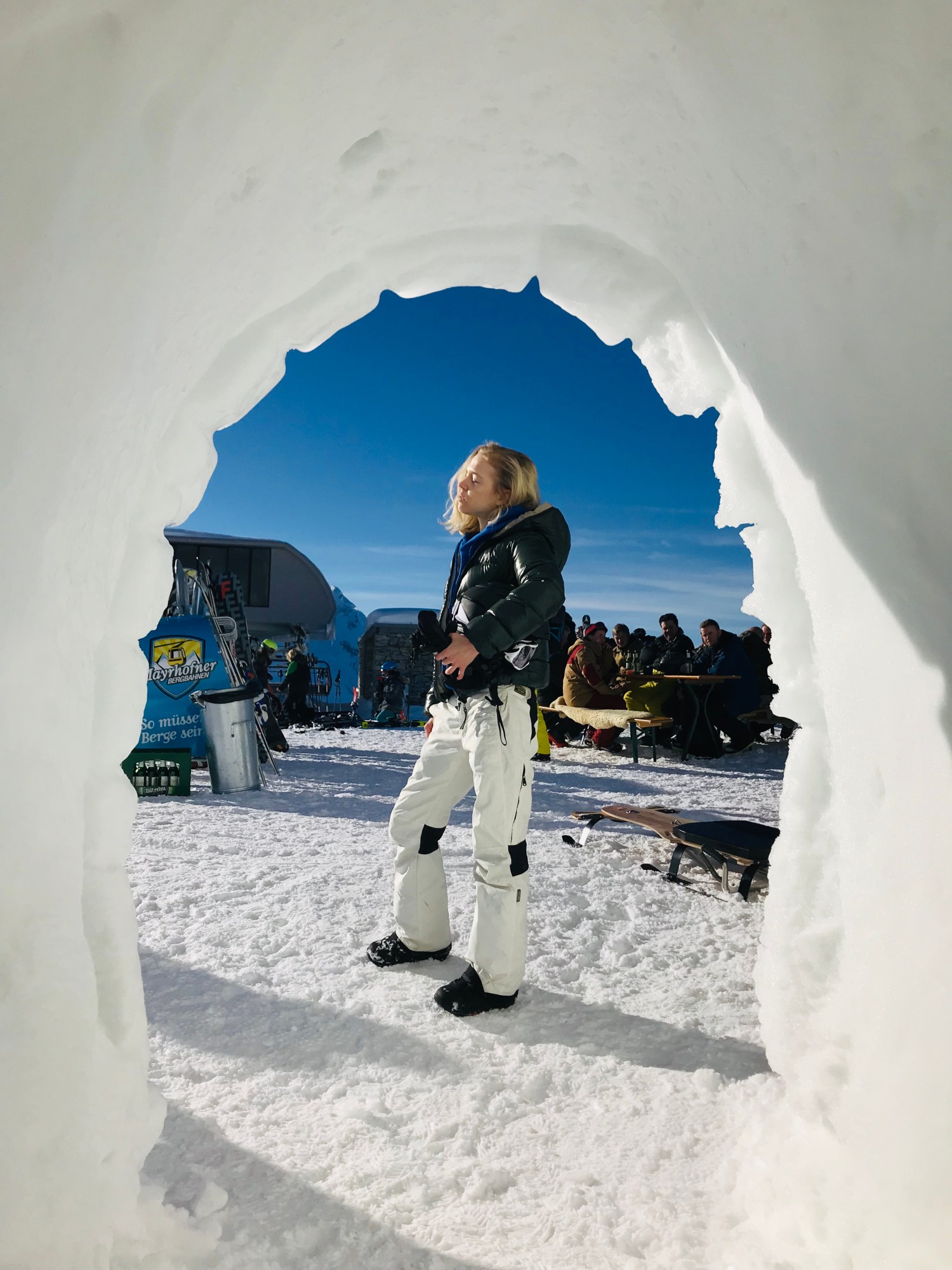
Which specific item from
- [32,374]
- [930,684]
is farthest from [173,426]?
[930,684]

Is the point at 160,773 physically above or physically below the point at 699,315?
below

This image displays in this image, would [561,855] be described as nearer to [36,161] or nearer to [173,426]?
[173,426]

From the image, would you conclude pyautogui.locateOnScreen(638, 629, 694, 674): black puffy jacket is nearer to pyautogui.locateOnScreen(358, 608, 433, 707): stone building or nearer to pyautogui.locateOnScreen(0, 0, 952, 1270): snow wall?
pyautogui.locateOnScreen(0, 0, 952, 1270): snow wall

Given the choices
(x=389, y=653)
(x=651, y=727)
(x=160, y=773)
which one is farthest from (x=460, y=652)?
(x=389, y=653)

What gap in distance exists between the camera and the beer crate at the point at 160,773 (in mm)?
6250

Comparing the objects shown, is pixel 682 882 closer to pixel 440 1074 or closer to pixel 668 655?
pixel 440 1074

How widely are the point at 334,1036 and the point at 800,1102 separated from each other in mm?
1270

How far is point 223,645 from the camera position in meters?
7.23

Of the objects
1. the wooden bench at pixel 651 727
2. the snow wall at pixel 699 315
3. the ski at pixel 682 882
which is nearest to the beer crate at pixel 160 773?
the ski at pixel 682 882

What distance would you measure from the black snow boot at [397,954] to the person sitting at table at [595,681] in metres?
6.59

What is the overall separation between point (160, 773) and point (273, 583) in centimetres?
1515

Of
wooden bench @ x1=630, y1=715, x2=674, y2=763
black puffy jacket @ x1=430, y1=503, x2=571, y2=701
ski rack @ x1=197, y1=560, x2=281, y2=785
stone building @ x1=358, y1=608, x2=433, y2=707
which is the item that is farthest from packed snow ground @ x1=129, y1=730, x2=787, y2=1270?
stone building @ x1=358, y1=608, x2=433, y2=707

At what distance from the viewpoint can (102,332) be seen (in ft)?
3.59

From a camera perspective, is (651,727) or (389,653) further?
(389,653)
